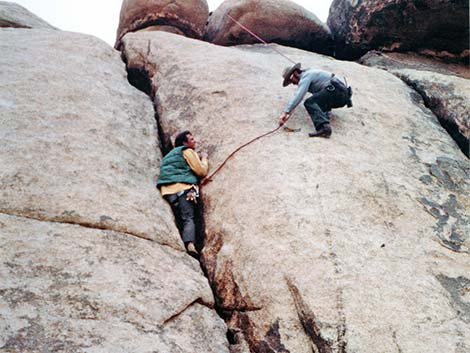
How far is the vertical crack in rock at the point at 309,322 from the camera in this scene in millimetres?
4113

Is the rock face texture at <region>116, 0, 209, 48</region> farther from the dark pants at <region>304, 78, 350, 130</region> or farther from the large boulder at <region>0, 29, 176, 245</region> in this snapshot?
the dark pants at <region>304, 78, 350, 130</region>

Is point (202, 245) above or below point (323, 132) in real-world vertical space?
below

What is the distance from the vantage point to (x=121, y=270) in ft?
15.2

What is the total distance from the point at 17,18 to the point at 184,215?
32.2ft

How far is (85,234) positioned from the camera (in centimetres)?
491

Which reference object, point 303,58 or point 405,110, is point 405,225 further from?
point 303,58

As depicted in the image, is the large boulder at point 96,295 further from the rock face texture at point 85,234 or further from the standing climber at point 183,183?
the standing climber at point 183,183

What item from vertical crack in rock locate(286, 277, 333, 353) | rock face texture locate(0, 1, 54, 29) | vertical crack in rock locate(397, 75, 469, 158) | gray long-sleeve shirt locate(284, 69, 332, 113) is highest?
gray long-sleeve shirt locate(284, 69, 332, 113)

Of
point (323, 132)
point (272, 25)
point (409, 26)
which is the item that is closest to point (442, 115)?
point (323, 132)

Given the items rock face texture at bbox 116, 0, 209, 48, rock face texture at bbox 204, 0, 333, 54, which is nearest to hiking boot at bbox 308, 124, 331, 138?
rock face texture at bbox 204, 0, 333, 54

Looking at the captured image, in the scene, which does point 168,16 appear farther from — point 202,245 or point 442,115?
point 202,245

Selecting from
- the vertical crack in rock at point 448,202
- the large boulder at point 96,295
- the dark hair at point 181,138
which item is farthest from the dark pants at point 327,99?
the large boulder at point 96,295

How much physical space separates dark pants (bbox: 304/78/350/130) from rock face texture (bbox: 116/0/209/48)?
8281 mm

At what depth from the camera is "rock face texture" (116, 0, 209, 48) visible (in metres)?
13.6
